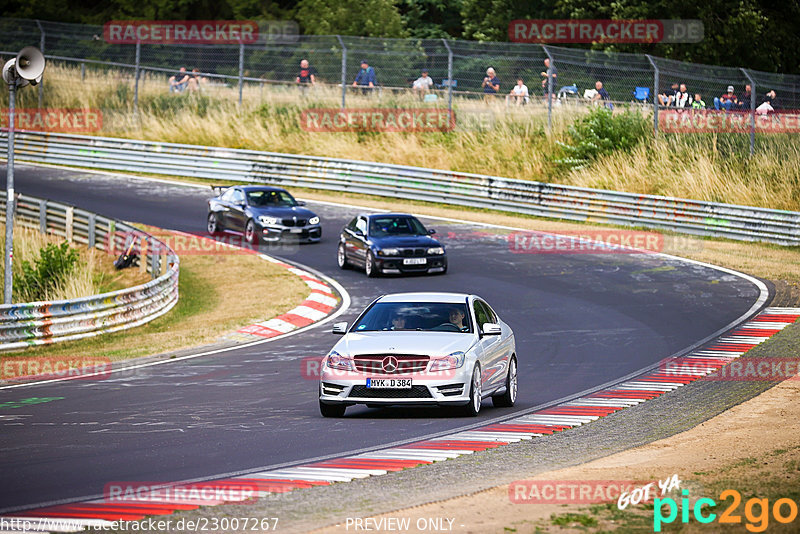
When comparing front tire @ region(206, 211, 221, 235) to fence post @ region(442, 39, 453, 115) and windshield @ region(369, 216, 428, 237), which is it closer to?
windshield @ region(369, 216, 428, 237)

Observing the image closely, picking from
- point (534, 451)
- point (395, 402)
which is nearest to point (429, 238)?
point (395, 402)

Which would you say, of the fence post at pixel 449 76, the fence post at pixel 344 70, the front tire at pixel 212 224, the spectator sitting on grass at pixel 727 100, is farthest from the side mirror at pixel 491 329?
the fence post at pixel 344 70

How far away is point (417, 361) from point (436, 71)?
2612 centimetres

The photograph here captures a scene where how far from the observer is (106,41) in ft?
145

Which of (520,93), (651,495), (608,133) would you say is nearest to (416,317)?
(651,495)

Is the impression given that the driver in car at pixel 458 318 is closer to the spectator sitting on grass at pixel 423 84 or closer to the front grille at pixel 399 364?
the front grille at pixel 399 364

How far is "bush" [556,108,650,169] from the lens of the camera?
118 ft

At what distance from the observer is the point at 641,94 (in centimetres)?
3500

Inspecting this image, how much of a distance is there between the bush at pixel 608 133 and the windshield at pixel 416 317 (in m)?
23.2

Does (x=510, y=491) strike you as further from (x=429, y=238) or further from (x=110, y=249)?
(x=110, y=249)

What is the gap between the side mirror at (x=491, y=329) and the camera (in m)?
13.2

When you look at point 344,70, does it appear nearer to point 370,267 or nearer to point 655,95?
point 655,95

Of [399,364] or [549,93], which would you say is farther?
[549,93]

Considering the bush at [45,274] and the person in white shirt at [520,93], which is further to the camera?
the person in white shirt at [520,93]
